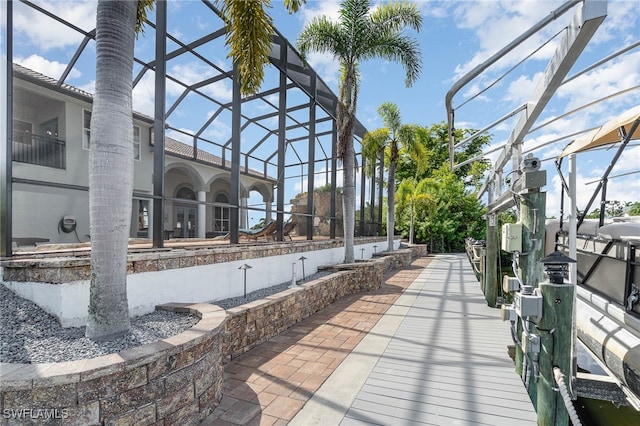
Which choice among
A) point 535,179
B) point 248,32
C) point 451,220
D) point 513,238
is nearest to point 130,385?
point 513,238

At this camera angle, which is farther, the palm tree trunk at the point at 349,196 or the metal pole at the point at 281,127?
the palm tree trunk at the point at 349,196

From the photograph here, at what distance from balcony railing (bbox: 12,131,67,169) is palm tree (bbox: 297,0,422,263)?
6.81 meters

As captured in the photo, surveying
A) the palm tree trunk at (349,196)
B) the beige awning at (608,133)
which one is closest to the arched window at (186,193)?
the palm tree trunk at (349,196)

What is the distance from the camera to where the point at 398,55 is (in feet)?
30.0

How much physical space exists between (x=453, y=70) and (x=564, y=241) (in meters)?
7.64

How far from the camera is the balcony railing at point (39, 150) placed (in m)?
7.67

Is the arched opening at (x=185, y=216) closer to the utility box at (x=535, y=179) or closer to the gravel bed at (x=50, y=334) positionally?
the gravel bed at (x=50, y=334)

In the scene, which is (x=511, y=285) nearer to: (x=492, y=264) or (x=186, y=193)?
(x=492, y=264)

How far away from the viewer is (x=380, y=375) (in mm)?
3490

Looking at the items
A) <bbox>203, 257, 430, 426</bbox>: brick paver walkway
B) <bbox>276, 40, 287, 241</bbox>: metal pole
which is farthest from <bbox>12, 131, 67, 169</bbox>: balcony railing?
<bbox>203, 257, 430, 426</bbox>: brick paver walkway

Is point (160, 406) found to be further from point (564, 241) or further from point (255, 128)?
point (255, 128)

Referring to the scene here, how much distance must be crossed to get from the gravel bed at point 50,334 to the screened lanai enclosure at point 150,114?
0.91 metres

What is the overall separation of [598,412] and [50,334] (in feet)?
20.1

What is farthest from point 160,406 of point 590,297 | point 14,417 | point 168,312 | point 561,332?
point 590,297
